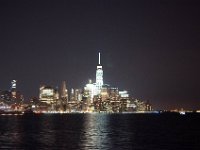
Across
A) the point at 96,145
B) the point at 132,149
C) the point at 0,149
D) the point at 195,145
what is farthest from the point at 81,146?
the point at 195,145

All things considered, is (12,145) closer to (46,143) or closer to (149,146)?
(46,143)

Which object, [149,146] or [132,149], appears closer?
[132,149]

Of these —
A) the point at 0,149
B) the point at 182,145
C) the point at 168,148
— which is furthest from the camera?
the point at 182,145

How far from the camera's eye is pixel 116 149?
277 feet

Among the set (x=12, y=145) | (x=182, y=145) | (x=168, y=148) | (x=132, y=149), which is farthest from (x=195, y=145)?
(x=12, y=145)

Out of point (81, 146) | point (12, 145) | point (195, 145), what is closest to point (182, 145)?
point (195, 145)

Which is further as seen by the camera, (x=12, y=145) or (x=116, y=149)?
(x=12, y=145)

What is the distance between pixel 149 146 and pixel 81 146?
518 inches

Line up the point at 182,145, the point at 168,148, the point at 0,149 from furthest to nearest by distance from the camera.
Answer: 1. the point at 182,145
2. the point at 168,148
3. the point at 0,149

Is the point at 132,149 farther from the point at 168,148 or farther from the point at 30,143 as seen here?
the point at 30,143

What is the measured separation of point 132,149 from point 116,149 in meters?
3.02

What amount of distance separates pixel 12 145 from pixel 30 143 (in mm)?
6059

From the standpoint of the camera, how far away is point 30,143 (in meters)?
95.4

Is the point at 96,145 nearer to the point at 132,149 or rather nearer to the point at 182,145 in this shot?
the point at 132,149
